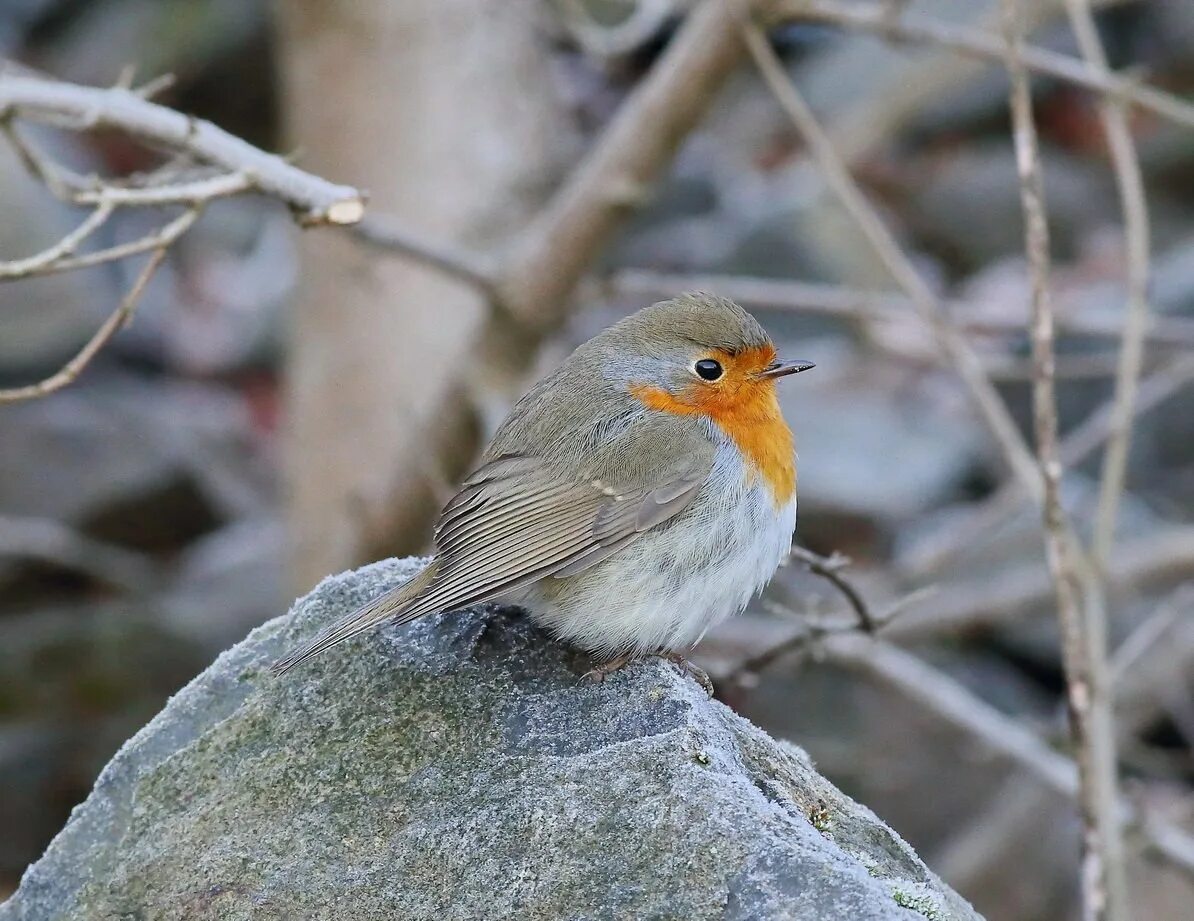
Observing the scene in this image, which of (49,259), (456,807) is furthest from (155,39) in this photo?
(456,807)

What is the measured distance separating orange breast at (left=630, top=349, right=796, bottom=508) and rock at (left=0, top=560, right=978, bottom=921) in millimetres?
704

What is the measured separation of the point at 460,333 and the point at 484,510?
3.08 metres

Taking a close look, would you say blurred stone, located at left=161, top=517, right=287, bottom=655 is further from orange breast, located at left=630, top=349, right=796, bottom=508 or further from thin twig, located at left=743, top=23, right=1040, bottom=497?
orange breast, located at left=630, top=349, right=796, bottom=508

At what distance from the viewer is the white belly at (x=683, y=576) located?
296 centimetres

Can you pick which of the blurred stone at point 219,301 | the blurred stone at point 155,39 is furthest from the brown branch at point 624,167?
the blurred stone at point 155,39

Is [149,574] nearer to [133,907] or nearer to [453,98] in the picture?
[453,98]

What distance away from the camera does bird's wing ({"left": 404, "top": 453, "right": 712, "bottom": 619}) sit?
9.86 feet

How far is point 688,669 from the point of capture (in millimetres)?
3027

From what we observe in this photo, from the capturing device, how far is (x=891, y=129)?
8.41 meters

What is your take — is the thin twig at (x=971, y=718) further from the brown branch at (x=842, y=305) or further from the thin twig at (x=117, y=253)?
the thin twig at (x=117, y=253)

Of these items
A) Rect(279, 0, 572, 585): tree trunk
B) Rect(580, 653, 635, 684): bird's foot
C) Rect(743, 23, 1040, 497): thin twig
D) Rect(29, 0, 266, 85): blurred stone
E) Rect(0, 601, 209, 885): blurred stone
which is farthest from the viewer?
Rect(29, 0, 266, 85): blurred stone

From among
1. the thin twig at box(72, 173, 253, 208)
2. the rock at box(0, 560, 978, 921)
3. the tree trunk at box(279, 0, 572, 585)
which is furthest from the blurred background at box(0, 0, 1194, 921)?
the thin twig at box(72, 173, 253, 208)

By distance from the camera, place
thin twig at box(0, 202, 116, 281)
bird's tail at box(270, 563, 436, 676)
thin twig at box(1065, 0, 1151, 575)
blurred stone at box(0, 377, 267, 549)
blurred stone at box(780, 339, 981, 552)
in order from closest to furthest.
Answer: bird's tail at box(270, 563, 436, 676) < thin twig at box(0, 202, 116, 281) < thin twig at box(1065, 0, 1151, 575) < blurred stone at box(780, 339, 981, 552) < blurred stone at box(0, 377, 267, 549)

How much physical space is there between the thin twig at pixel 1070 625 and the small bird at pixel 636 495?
0.56 m
